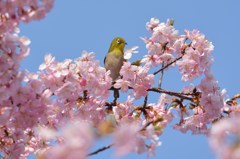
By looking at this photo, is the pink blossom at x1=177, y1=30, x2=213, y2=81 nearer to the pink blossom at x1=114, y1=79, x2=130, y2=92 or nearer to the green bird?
the pink blossom at x1=114, y1=79, x2=130, y2=92

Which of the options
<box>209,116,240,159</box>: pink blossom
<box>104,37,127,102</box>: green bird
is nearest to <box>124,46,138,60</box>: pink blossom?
<box>104,37,127,102</box>: green bird

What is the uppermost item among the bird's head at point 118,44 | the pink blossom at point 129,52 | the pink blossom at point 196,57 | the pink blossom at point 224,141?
the bird's head at point 118,44

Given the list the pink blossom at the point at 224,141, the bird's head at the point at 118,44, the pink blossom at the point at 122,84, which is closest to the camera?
the pink blossom at the point at 224,141

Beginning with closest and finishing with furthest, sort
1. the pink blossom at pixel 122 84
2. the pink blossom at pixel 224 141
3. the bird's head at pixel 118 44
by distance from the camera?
the pink blossom at pixel 224 141 → the pink blossom at pixel 122 84 → the bird's head at pixel 118 44

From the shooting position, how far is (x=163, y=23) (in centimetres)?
677

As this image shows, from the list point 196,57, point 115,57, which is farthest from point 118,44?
point 196,57

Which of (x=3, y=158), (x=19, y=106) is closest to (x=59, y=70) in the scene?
(x=19, y=106)

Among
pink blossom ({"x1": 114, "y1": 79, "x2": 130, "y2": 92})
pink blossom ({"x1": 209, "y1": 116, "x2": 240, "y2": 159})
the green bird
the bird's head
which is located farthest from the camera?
the bird's head

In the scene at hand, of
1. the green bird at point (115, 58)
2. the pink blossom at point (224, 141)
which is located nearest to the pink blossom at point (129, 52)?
the green bird at point (115, 58)

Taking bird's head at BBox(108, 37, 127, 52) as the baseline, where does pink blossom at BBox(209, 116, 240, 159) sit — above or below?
below

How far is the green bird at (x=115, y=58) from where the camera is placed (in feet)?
22.4

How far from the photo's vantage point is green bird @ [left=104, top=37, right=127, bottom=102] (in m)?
6.83

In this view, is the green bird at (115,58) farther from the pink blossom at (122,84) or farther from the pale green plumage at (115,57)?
the pink blossom at (122,84)

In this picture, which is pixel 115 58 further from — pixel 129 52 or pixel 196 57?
pixel 196 57
